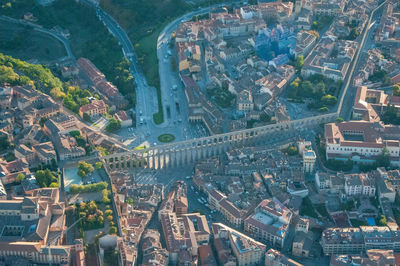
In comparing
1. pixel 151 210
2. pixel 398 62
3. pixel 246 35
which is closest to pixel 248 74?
pixel 246 35

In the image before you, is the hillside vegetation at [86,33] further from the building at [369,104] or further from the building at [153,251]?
the building at [369,104]

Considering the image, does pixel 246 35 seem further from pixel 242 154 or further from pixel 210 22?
pixel 242 154

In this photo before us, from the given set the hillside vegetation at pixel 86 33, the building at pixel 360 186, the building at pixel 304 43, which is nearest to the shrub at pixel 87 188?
the hillside vegetation at pixel 86 33

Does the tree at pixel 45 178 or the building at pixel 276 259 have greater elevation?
the tree at pixel 45 178

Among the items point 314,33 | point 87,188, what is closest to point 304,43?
point 314,33

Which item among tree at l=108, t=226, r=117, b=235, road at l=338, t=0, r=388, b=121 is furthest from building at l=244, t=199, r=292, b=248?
road at l=338, t=0, r=388, b=121

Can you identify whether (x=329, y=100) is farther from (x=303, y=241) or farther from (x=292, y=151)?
(x=303, y=241)
